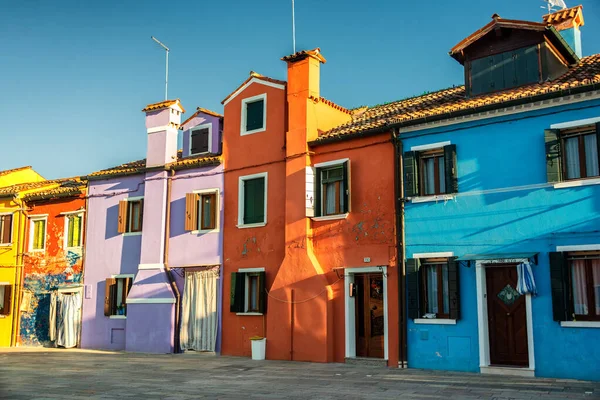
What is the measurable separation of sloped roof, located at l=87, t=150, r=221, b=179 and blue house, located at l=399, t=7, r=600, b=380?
741 cm

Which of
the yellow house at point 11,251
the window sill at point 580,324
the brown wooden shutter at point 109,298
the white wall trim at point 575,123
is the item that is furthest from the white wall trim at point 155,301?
the white wall trim at point 575,123

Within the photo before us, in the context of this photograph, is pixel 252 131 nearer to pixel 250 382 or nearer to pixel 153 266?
pixel 153 266

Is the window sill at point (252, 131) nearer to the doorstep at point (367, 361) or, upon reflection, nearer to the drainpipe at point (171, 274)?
the drainpipe at point (171, 274)

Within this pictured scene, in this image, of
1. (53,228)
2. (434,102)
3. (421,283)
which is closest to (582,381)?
(421,283)

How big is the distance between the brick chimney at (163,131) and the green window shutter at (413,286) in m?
10.2

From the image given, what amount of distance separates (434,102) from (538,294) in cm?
649

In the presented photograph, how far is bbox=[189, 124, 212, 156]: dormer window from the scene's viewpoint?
71.1 feet

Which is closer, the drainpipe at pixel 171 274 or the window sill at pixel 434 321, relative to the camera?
the window sill at pixel 434 321

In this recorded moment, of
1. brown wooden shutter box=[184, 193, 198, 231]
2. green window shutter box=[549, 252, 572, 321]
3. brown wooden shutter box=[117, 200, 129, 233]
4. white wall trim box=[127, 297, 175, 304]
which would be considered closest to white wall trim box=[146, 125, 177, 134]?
brown wooden shutter box=[117, 200, 129, 233]

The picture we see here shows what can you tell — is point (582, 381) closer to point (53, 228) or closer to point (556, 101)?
point (556, 101)

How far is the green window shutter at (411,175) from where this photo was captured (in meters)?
16.1

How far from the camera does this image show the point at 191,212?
2083 cm

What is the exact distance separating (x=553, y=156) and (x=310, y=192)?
22.6 ft

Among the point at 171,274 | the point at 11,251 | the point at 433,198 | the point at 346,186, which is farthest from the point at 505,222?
the point at 11,251
